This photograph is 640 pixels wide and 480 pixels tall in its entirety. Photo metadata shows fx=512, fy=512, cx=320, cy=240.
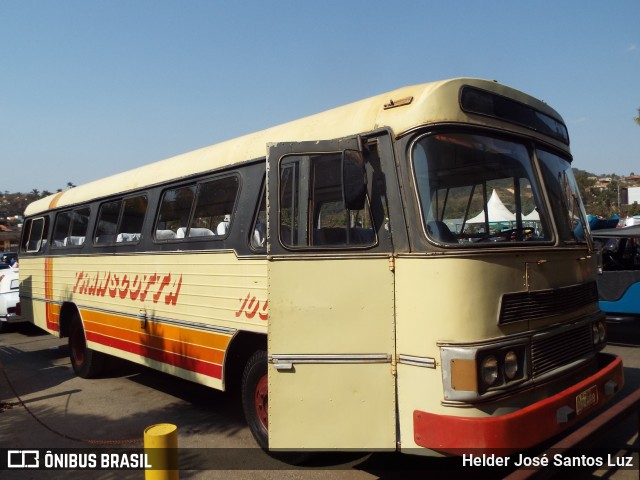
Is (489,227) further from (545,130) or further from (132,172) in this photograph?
(132,172)

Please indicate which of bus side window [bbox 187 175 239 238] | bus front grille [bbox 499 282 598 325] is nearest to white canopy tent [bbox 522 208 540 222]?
bus front grille [bbox 499 282 598 325]

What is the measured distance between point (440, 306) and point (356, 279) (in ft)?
2.14

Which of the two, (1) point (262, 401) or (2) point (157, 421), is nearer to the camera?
(1) point (262, 401)

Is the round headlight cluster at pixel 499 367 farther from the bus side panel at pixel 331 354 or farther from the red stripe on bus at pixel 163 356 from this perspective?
the red stripe on bus at pixel 163 356

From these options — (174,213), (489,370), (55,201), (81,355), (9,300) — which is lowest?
(81,355)

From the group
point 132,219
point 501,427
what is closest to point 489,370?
point 501,427

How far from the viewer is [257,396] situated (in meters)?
4.53

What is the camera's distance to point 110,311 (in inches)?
271

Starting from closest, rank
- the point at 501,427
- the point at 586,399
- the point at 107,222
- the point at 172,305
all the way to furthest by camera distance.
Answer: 1. the point at 501,427
2. the point at 586,399
3. the point at 172,305
4. the point at 107,222

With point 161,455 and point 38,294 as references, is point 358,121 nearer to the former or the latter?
point 161,455

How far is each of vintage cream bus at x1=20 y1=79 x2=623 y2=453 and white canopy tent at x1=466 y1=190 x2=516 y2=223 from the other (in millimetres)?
15

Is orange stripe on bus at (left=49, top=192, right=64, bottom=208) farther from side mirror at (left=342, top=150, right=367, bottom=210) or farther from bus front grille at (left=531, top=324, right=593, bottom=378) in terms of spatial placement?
bus front grille at (left=531, top=324, right=593, bottom=378)

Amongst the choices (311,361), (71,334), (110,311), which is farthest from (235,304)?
(71,334)

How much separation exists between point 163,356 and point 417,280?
3.57 metres
